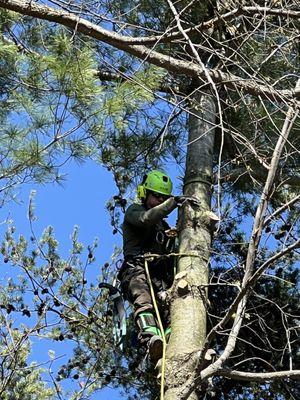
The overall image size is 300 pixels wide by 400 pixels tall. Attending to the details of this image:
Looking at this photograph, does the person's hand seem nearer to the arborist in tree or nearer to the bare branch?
the arborist in tree

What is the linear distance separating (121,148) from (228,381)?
1.52 m

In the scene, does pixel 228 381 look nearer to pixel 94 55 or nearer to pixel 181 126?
pixel 181 126

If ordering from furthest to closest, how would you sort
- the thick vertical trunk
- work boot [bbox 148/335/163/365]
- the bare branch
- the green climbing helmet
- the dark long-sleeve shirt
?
the green climbing helmet < the dark long-sleeve shirt < work boot [bbox 148/335/163/365] < the thick vertical trunk < the bare branch

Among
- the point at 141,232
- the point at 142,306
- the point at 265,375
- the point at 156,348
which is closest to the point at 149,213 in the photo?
the point at 141,232

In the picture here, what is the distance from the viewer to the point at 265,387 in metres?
4.41

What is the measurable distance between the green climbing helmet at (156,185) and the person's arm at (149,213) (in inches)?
4.9

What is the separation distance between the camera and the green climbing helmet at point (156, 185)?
4262 mm

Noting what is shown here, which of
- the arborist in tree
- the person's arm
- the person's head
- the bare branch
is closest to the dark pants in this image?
the arborist in tree

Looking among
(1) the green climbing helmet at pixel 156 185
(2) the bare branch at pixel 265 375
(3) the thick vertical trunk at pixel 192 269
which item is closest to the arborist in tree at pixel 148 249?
(1) the green climbing helmet at pixel 156 185

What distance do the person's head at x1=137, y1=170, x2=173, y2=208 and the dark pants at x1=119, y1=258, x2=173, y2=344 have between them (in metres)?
0.35

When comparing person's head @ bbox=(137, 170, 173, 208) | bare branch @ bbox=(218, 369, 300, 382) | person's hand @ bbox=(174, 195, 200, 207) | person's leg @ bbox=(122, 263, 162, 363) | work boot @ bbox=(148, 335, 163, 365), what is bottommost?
bare branch @ bbox=(218, 369, 300, 382)

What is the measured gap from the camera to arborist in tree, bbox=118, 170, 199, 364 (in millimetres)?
3879

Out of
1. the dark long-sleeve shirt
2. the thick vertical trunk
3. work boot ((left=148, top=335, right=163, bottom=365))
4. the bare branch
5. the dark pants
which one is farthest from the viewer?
the dark long-sleeve shirt

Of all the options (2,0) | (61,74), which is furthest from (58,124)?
(2,0)
